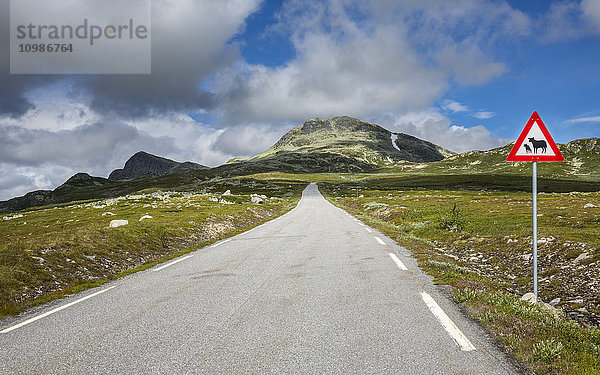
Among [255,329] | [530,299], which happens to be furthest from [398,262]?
[255,329]

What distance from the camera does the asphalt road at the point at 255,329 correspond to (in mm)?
4852

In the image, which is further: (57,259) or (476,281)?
(57,259)

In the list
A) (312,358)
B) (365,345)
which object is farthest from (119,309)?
(365,345)

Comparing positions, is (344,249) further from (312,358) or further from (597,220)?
(597,220)

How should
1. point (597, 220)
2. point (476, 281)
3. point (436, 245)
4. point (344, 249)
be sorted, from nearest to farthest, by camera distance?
point (476, 281) → point (344, 249) → point (436, 245) → point (597, 220)

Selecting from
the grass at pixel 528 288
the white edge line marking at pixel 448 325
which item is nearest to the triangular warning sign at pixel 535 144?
the grass at pixel 528 288

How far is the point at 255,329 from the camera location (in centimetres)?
609

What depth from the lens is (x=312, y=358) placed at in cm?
496

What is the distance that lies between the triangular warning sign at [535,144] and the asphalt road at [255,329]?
4.03m

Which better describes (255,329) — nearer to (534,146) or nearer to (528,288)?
(534,146)

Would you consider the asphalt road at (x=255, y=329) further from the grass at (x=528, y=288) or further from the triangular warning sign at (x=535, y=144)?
the triangular warning sign at (x=535, y=144)

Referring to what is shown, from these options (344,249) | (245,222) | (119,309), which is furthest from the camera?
(245,222)

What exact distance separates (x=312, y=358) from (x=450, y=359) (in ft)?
6.65

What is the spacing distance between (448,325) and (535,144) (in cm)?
502
